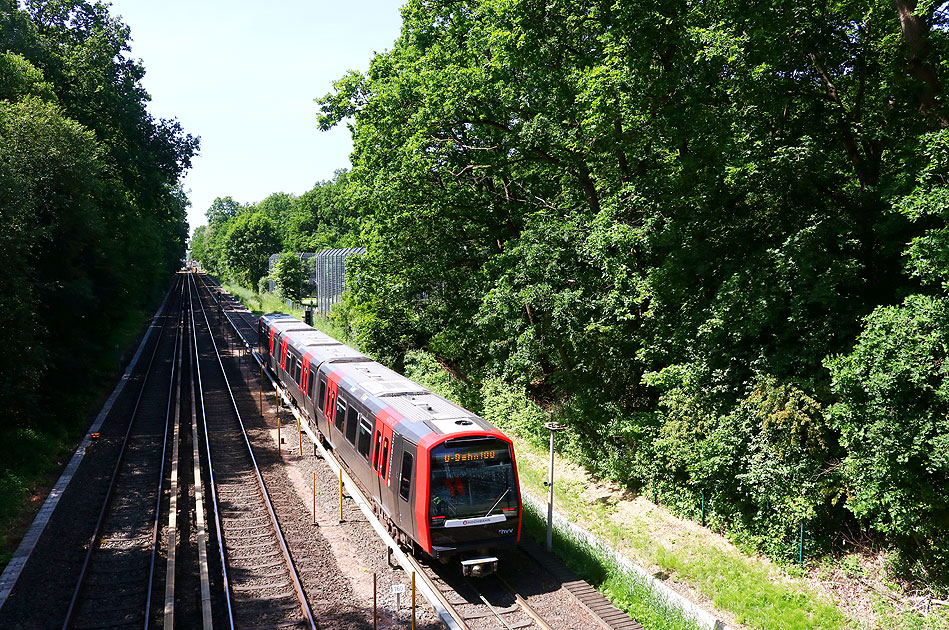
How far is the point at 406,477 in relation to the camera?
12.0 m

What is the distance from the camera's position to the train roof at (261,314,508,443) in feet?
40.2

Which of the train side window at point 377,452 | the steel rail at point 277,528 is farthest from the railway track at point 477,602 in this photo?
the steel rail at point 277,528

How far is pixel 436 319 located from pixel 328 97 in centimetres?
1035

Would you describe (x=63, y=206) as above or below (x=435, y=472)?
above

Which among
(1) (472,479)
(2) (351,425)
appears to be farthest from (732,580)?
(2) (351,425)

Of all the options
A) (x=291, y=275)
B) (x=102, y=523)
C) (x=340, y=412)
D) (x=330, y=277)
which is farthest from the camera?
(x=291, y=275)

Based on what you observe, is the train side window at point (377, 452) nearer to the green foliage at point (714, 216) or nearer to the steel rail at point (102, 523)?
the steel rail at point (102, 523)

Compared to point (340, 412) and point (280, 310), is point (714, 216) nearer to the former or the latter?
point (340, 412)

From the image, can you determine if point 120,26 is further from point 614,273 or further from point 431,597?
point 431,597

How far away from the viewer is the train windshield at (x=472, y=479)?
451 inches

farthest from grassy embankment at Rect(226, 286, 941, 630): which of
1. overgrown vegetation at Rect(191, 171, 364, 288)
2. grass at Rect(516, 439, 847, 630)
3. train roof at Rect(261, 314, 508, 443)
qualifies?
overgrown vegetation at Rect(191, 171, 364, 288)

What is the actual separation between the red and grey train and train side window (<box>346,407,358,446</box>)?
0.08 ft

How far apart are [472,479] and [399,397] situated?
11.9ft

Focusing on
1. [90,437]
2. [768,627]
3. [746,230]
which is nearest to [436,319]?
[90,437]
